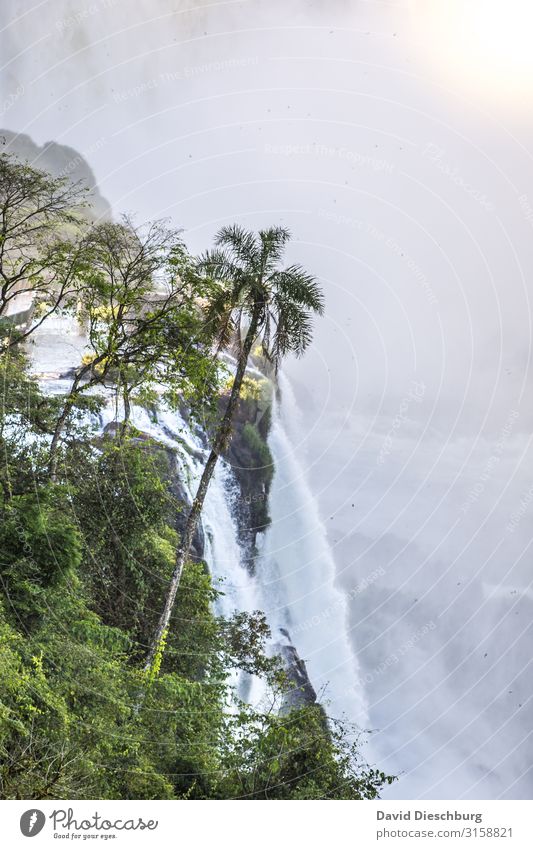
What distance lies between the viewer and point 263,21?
11.9 metres

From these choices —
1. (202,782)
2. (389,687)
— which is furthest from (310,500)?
(202,782)

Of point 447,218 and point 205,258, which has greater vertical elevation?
point 447,218

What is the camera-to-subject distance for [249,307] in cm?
1011

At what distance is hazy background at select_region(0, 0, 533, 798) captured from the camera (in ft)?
39.5

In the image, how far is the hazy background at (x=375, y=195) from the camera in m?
12.1

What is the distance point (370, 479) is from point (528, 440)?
3252 mm

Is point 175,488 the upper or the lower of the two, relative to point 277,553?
lower

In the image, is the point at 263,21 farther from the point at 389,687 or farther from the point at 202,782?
the point at 389,687

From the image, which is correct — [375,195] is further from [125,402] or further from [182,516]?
[182,516]
